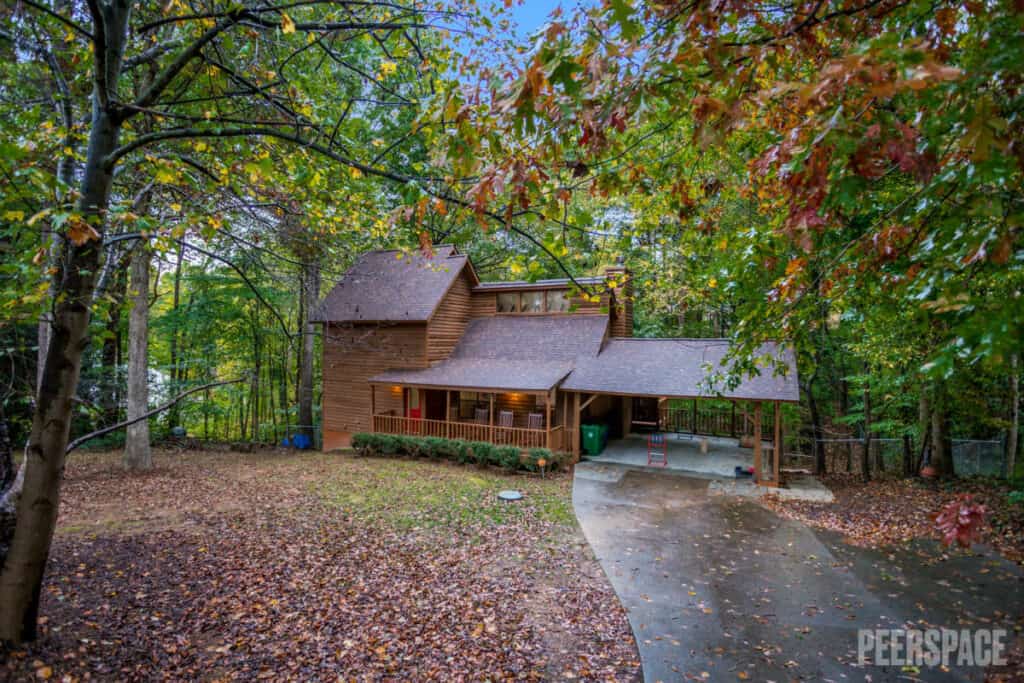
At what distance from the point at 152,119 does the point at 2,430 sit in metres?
3.46

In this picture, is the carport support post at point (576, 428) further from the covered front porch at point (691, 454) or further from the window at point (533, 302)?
the window at point (533, 302)

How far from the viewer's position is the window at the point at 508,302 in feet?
62.4

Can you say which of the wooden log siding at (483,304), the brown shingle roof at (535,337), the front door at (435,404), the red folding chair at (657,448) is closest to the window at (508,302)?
the wooden log siding at (483,304)

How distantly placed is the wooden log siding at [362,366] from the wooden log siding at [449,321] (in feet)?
1.12

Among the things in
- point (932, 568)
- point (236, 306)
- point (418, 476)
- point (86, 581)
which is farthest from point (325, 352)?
point (932, 568)

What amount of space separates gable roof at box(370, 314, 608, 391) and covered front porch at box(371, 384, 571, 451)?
392mm

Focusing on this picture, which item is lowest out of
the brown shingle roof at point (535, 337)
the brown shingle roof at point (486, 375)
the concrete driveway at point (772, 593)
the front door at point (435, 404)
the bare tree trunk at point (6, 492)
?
the concrete driveway at point (772, 593)

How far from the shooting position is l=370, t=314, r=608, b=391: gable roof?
49.5 feet

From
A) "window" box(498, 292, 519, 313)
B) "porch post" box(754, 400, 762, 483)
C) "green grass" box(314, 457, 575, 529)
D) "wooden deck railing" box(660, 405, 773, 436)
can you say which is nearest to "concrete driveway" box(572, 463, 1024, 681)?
"green grass" box(314, 457, 575, 529)

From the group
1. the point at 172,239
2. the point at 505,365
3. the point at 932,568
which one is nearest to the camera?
the point at 172,239

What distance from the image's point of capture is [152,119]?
17.1 ft

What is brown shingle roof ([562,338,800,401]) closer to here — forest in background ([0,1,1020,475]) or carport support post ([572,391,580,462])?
carport support post ([572,391,580,462])

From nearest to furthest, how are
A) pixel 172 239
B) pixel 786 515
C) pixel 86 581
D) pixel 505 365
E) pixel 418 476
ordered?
pixel 172 239, pixel 86 581, pixel 786 515, pixel 418 476, pixel 505 365

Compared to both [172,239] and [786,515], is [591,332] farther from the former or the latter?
[172,239]
